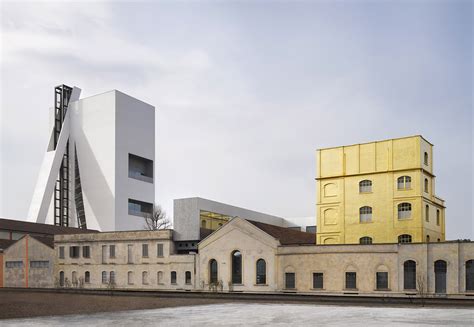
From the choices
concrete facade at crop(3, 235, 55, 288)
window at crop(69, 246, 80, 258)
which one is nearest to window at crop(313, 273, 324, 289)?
window at crop(69, 246, 80, 258)

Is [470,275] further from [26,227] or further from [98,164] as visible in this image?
[98,164]

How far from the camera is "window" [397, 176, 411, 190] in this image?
163 feet

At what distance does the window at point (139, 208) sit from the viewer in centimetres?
9226

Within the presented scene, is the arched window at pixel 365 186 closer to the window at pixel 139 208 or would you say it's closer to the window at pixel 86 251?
the window at pixel 86 251

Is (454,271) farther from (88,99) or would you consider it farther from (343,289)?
(88,99)

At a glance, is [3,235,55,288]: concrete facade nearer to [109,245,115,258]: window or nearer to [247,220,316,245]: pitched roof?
[109,245,115,258]: window

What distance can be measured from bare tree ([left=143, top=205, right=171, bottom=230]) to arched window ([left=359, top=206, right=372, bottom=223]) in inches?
1797

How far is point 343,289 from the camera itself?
44594 millimetres

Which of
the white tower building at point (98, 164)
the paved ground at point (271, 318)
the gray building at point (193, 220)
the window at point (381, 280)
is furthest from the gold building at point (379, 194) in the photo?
the white tower building at point (98, 164)

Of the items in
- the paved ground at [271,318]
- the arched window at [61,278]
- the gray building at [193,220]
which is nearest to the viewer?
the paved ground at [271,318]

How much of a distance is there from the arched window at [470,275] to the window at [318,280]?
35.9 ft

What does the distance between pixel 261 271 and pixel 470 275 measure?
16.5m

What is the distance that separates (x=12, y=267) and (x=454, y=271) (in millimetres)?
45970

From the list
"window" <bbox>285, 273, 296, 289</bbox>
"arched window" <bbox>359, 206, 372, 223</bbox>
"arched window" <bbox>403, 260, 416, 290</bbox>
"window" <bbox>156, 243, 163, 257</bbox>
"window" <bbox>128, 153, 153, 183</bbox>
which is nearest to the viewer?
"arched window" <bbox>403, 260, 416, 290</bbox>
